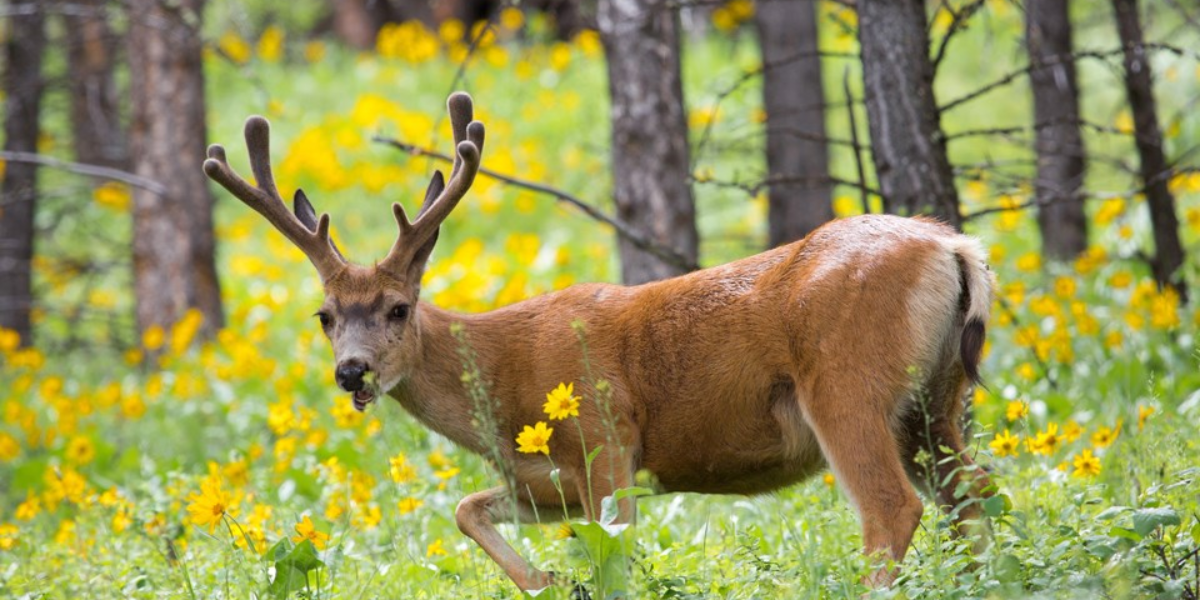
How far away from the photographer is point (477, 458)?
7668mm

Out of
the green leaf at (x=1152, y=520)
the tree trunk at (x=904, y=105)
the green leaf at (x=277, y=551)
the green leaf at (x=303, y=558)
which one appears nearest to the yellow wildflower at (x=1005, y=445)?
the green leaf at (x=1152, y=520)

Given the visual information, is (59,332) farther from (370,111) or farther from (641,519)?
(641,519)

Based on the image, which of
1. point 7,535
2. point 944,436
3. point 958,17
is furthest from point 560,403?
point 7,535

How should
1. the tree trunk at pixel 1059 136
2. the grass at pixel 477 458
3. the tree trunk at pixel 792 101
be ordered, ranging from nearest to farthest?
the grass at pixel 477 458
the tree trunk at pixel 1059 136
the tree trunk at pixel 792 101

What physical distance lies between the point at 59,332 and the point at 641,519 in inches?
528

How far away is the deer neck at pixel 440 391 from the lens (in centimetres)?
618

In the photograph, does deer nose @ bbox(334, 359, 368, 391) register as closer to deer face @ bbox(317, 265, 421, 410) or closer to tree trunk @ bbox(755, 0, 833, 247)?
deer face @ bbox(317, 265, 421, 410)

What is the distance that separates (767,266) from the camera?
5.63 metres

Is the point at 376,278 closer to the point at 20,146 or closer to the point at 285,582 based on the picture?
the point at 285,582

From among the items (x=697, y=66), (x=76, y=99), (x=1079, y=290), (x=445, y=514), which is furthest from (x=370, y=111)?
(x=445, y=514)

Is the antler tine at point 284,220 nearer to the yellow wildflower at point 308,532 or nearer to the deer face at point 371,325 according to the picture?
the deer face at point 371,325

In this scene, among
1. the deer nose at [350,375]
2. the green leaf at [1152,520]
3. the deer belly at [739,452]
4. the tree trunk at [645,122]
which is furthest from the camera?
the tree trunk at [645,122]

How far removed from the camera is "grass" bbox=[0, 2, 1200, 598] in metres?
4.83

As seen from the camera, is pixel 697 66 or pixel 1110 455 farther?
pixel 697 66
